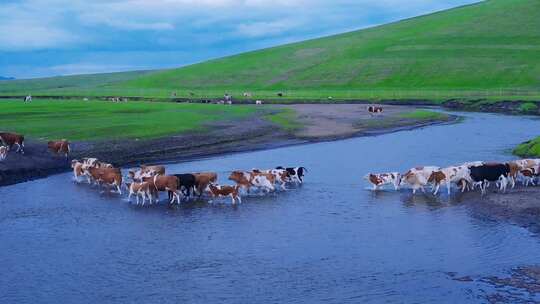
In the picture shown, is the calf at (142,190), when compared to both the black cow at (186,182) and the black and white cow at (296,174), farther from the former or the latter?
the black and white cow at (296,174)

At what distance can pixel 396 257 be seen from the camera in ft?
59.1

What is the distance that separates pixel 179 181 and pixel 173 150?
13925 millimetres

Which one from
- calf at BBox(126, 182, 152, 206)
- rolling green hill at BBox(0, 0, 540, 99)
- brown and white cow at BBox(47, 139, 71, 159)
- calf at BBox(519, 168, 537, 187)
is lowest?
calf at BBox(519, 168, 537, 187)

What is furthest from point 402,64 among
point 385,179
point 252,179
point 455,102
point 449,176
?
point 252,179

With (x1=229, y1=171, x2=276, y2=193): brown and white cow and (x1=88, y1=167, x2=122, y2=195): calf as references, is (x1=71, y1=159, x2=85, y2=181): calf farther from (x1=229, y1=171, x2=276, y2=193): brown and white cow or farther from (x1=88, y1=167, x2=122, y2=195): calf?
(x1=229, y1=171, x2=276, y2=193): brown and white cow

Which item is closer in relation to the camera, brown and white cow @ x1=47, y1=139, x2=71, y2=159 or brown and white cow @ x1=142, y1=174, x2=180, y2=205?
brown and white cow @ x1=142, y1=174, x2=180, y2=205

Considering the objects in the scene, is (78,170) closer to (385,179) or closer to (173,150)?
(173,150)

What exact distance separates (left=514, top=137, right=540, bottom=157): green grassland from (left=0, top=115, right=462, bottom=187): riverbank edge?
13.1 m

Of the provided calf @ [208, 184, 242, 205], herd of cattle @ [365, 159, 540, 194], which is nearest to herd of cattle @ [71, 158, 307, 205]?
calf @ [208, 184, 242, 205]

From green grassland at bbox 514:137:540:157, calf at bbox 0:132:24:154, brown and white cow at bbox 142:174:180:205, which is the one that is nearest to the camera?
brown and white cow at bbox 142:174:180:205

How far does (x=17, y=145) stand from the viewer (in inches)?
1357

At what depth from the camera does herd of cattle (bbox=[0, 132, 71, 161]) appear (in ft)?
107

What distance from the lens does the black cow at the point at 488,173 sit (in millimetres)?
26484

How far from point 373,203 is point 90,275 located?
35.6 feet
